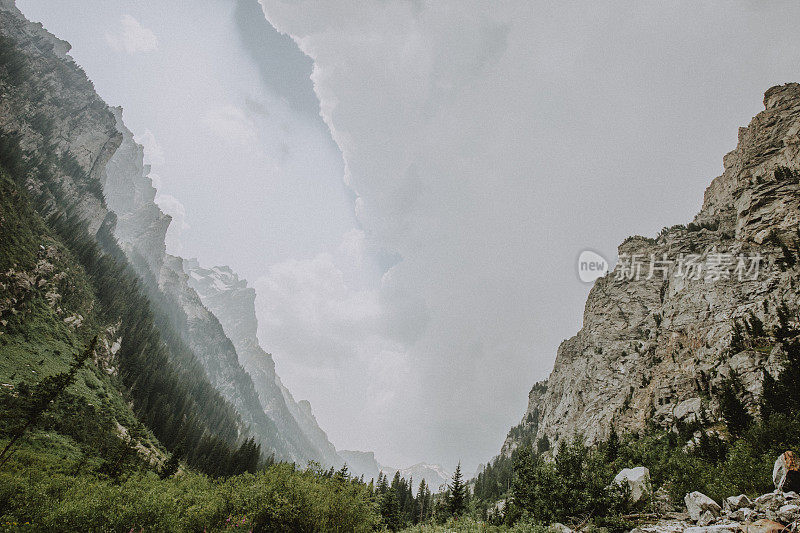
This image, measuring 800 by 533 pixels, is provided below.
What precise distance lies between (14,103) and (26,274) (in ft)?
460

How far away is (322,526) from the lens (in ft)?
65.1

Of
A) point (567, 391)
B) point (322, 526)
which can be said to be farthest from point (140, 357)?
point (567, 391)

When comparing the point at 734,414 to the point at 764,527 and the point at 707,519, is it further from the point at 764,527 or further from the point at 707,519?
the point at 764,527

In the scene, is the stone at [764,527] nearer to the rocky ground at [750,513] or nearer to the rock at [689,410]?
the rocky ground at [750,513]

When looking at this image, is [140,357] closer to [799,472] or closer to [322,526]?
[322,526]

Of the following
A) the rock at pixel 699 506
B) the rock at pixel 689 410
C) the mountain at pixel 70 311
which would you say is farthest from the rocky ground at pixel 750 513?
the mountain at pixel 70 311

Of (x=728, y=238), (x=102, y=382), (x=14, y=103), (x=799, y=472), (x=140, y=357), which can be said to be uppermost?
(x=14, y=103)

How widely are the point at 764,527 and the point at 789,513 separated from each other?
2484mm

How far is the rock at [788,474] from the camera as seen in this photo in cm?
1796

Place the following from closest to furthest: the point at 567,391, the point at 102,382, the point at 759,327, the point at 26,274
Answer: the point at 759,327
the point at 26,274
the point at 102,382
the point at 567,391

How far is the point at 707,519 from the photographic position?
17781 mm

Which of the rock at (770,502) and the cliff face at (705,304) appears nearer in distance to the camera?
the rock at (770,502)

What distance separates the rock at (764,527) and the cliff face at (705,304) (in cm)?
5127

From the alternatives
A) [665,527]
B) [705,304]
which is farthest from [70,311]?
[705,304]
